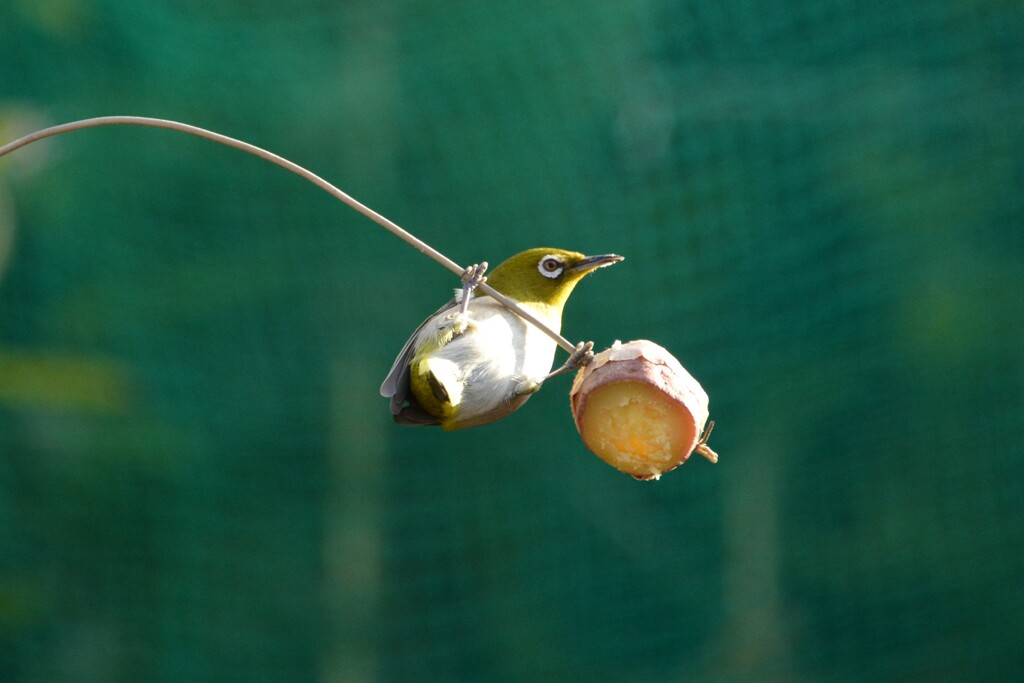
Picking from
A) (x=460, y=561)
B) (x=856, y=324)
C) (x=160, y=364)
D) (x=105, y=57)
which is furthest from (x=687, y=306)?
(x=105, y=57)

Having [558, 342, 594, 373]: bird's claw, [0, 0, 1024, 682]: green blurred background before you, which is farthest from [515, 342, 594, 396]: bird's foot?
[0, 0, 1024, 682]: green blurred background

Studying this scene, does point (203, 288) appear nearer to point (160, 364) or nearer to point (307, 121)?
point (160, 364)

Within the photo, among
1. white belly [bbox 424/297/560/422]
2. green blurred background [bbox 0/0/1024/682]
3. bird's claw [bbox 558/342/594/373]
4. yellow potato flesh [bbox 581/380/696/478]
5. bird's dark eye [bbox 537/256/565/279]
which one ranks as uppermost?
green blurred background [bbox 0/0/1024/682]

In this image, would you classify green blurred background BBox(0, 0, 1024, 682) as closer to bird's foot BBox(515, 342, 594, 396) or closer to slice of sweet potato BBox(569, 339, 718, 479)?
bird's foot BBox(515, 342, 594, 396)

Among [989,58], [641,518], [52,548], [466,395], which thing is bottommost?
[466,395]

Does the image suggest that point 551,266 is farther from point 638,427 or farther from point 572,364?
point 638,427

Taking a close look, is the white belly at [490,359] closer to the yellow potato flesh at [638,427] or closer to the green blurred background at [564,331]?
the yellow potato flesh at [638,427]

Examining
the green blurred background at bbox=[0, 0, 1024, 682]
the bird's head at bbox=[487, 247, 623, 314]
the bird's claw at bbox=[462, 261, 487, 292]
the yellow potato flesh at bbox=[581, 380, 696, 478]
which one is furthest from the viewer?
the green blurred background at bbox=[0, 0, 1024, 682]
